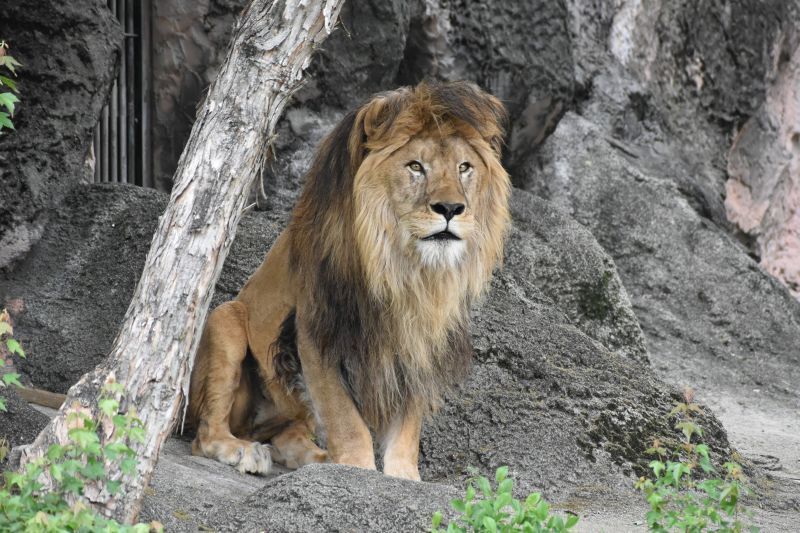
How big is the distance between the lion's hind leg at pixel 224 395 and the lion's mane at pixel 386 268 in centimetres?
44

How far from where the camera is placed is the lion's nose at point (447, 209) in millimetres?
4520

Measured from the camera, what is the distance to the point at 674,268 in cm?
877

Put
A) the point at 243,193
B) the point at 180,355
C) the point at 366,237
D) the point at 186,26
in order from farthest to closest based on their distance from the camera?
1. the point at 186,26
2. the point at 366,237
3. the point at 243,193
4. the point at 180,355

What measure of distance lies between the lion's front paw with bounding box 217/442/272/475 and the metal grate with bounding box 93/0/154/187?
3.18m

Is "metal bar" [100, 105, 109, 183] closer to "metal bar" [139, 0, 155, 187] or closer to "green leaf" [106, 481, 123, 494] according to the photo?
"metal bar" [139, 0, 155, 187]

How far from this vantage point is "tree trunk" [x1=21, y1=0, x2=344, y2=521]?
3732mm

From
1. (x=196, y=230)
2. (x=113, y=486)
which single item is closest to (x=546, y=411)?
(x=196, y=230)

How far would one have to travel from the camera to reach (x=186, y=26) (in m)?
7.33

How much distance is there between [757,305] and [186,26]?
4.45 meters

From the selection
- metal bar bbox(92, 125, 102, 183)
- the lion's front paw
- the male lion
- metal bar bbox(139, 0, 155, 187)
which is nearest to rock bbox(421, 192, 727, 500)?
the male lion

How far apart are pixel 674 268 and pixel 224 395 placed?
458 centimetres

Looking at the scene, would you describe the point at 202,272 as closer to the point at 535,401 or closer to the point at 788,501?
the point at 535,401

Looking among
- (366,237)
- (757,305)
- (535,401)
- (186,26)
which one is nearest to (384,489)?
(366,237)

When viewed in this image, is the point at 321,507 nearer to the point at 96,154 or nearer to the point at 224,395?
the point at 224,395
